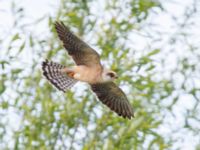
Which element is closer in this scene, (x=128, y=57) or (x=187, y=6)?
(x=128, y=57)

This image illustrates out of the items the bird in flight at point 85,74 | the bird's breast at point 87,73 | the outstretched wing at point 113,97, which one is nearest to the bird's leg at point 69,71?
the bird in flight at point 85,74

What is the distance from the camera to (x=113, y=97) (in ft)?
28.8

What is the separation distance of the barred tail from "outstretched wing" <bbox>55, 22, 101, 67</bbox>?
274 millimetres

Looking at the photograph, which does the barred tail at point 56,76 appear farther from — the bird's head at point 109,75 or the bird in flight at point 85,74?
the bird's head at point 109,75

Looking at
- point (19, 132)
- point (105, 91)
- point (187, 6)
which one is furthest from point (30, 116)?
point (187, 6)

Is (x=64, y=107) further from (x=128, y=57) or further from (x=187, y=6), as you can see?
(x=187, y=6)

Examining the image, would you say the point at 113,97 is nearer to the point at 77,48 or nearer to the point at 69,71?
the point at 69,71

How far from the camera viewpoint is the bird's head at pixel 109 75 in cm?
833

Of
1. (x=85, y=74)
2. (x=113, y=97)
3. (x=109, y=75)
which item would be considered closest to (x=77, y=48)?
(x=85, y=74)

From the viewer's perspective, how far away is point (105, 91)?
882 cm

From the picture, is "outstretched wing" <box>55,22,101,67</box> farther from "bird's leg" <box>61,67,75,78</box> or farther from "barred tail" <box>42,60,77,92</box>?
"barred tail" <box>42,60,77,92</box>

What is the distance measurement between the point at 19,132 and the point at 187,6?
6.74 feet

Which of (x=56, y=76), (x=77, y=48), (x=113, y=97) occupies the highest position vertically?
(x=77, y=48)

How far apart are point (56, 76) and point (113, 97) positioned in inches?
22.0
